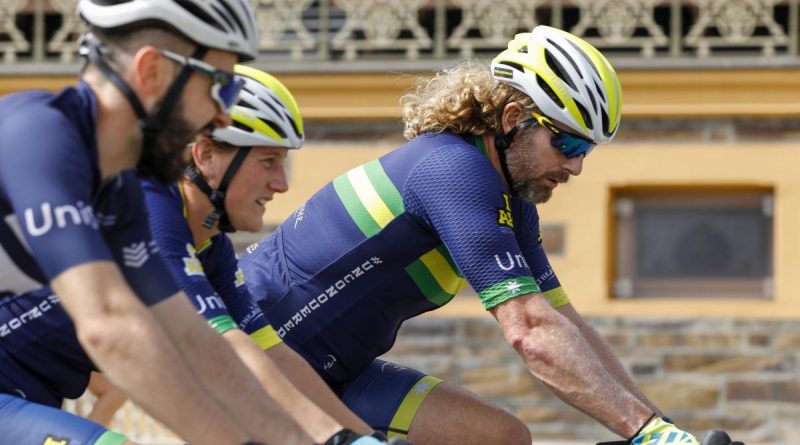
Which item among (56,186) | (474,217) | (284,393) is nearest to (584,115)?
(474,217)

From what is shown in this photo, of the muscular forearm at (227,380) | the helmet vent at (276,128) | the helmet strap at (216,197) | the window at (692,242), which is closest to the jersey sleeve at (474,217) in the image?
the helmet vent at (276,128)

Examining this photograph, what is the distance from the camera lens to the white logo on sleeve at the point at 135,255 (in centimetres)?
382

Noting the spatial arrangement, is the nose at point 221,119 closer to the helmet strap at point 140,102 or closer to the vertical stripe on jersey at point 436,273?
the helmet strap at point 140,102

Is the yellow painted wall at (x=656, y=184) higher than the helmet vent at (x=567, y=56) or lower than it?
lower

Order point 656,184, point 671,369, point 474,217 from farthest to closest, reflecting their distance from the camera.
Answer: point 656,184
point 671,369
point 474,217

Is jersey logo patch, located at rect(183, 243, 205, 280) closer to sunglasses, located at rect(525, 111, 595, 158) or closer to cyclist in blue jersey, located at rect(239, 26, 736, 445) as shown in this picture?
cyclist in blue jersey, located at rect(239, 26, 736, 445)

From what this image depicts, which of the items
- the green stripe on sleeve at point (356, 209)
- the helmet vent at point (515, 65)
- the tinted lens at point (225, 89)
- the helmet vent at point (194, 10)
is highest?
the helmet vent at point (194, 10)

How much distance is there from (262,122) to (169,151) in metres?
1.39

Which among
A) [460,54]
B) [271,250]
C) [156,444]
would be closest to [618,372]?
[271,250]

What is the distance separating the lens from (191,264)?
14.6 feet

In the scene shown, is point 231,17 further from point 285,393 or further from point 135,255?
point 285,393

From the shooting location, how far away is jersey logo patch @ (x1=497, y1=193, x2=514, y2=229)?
4.99 metres

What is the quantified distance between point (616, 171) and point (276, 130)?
8.18 metres

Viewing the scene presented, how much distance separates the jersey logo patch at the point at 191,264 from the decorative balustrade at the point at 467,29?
8869 millimetres
